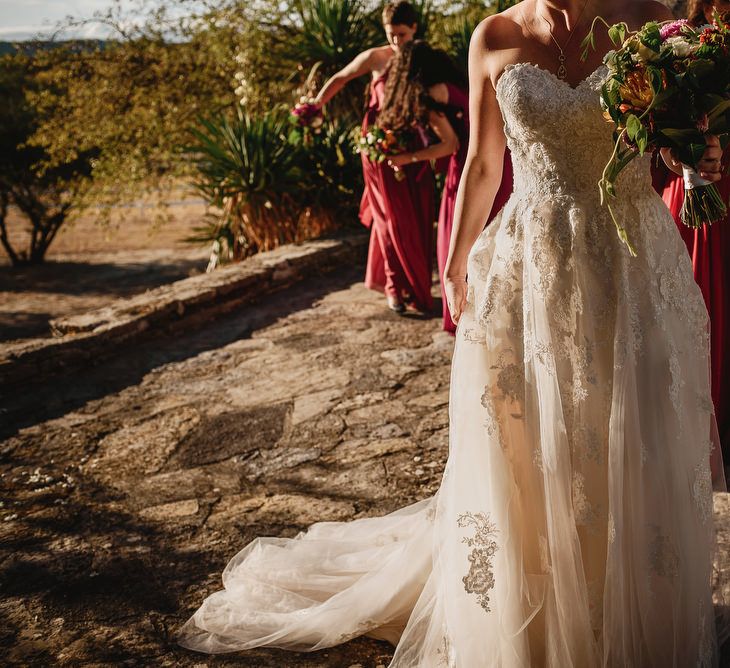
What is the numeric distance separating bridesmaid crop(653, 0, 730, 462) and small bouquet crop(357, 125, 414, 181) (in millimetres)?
2771

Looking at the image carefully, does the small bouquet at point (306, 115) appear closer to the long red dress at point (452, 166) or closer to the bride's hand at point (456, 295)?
the long red dress at point (452, 166)

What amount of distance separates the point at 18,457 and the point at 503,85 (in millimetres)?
3368

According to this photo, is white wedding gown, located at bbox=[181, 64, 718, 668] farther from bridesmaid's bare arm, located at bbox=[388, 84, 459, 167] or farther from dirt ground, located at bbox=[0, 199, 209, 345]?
dirt ground, located at bbox=[0, 199, 209, 345]

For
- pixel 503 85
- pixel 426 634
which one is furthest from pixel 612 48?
pixel 426 634

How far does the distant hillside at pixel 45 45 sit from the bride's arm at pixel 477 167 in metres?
12.6

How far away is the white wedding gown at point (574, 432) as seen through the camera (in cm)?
212

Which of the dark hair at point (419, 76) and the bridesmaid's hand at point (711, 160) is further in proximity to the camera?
the dark hair at point (419, 76)

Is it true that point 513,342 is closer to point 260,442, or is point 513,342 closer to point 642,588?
point 642,588

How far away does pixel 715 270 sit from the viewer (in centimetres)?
343

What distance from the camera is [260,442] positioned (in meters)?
4.24

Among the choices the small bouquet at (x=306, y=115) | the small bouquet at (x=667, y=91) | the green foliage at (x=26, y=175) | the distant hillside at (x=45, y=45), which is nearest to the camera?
the small bouquet at (x=667, y=91)

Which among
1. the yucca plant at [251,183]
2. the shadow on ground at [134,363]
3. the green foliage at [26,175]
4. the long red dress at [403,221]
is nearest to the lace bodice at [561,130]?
the shadow on ground at [134,363]

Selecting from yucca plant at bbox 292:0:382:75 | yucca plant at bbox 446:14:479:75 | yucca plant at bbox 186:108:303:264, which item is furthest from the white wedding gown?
yucca plant at bbox 292:0:382:75

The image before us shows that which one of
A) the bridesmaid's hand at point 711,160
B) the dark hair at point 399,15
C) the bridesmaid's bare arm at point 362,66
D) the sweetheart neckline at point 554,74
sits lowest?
the bridesmaid's hand at point 711,160
